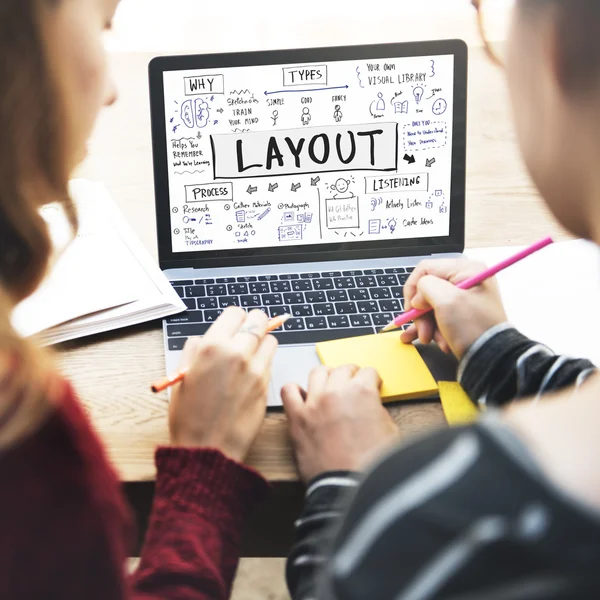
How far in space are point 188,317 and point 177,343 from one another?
51 mm

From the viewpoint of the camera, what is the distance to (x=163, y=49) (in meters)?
1.51

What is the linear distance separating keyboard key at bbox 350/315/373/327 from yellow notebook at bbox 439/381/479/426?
0.13 meters

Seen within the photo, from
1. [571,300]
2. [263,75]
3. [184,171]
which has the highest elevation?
[263,75]

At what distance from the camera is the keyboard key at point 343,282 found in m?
0.96

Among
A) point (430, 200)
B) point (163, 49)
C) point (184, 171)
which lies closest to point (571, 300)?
point (430, 200)

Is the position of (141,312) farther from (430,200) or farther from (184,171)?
(430,200)

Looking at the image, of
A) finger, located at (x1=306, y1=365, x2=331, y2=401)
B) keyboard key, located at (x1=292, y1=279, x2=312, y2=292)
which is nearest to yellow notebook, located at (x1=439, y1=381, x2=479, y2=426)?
finger, located at (x1=306, y1=365, x2=331, y2=401)

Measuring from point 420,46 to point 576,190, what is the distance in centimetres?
51

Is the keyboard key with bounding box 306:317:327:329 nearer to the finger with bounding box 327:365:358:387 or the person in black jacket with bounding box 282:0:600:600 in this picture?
the finger with bounding box 327:365:358:387

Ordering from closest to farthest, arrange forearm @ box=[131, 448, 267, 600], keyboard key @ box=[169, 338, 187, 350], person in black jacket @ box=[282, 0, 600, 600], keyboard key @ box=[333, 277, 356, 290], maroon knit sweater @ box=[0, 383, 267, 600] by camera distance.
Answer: person in black jacket @ box=[282, 0, 600, 600] < maroon knit sweater @ box=[0, 383, 267, 600] < forearm @ box=[131, 448, 267, 600] < keyboard key @ box=[169, 338, 187, 350] < keyboard key @ box=[333, 277, 356, 290]

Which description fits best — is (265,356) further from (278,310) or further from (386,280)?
(386,280)

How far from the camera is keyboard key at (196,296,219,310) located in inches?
36.4

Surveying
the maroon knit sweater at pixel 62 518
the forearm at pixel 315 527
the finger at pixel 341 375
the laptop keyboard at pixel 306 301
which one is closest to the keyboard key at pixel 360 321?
the laptop keyboard at pixel 306 301

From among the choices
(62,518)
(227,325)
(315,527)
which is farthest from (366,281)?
(62,518)
